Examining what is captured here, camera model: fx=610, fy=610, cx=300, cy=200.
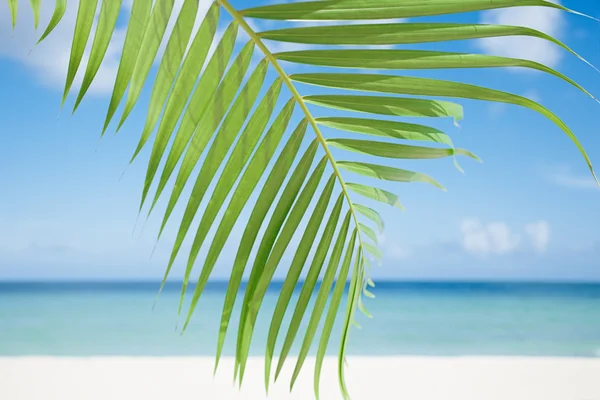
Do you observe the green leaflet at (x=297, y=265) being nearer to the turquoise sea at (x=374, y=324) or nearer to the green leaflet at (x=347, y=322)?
the green leaflet at (x=347, y=322)

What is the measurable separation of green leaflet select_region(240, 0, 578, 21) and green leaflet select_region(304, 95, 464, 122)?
0.22 feet

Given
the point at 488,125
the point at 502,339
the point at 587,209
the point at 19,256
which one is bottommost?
the point at 19,256

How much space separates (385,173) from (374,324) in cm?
840

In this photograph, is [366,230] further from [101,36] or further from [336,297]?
[101,36]

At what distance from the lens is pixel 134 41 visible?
0.31 meters

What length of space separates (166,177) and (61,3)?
0.12 meters

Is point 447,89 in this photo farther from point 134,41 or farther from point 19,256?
point 19,256

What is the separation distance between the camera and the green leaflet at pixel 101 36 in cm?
32
